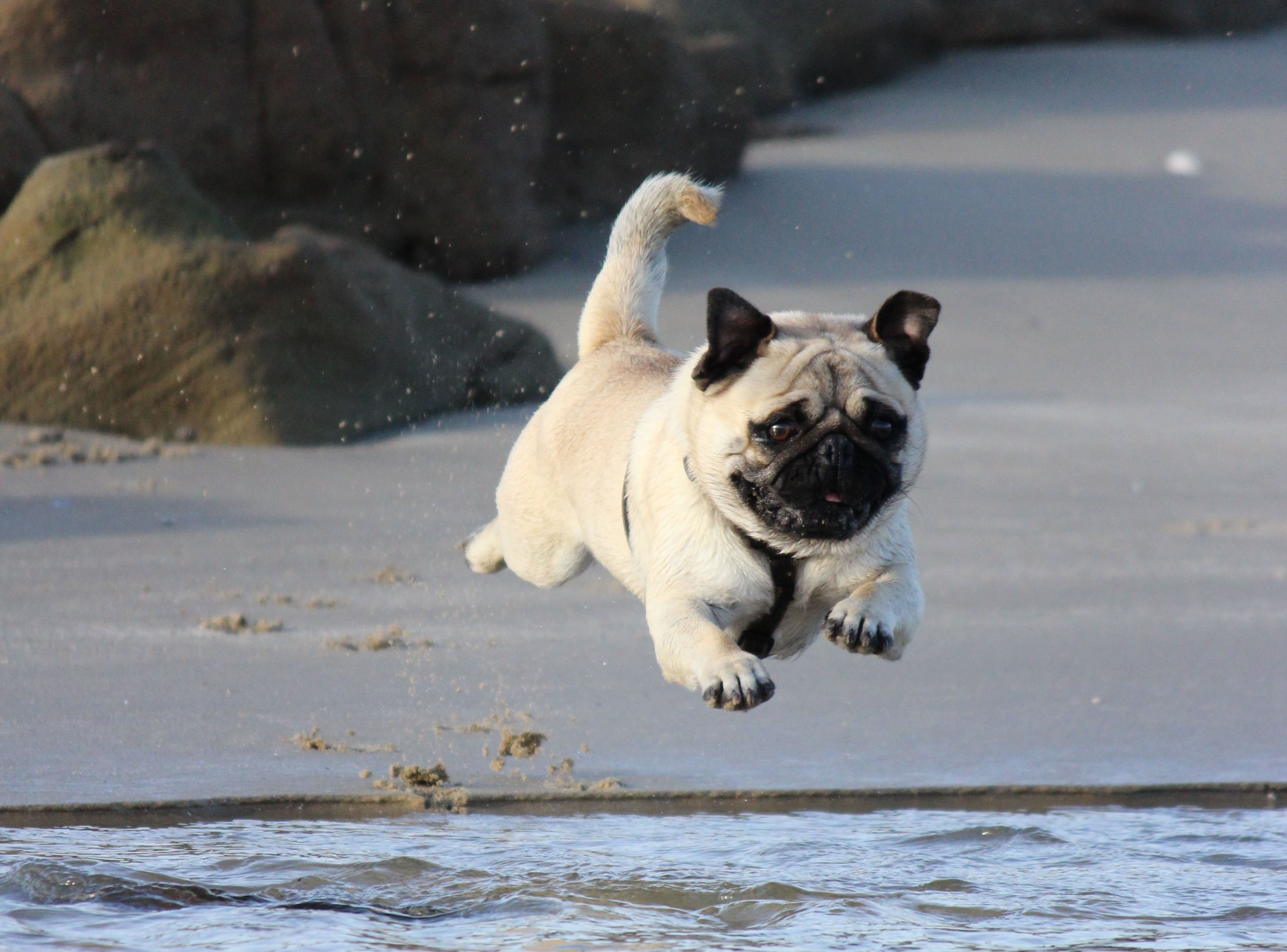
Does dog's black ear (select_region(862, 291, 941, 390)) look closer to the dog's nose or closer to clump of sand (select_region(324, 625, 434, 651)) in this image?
the dog's nose

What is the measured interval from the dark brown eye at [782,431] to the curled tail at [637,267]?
140cm

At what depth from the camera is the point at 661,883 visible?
500 cm

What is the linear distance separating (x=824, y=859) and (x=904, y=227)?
11530 millimetres

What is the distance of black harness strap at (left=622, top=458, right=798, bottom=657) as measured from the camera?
4230 millimetres

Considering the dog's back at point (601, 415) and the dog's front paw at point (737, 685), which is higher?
the dog's back at point (601, 415)

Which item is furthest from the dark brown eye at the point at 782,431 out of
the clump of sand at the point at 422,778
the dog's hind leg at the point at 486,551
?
the clump of sand at the point at 422,778

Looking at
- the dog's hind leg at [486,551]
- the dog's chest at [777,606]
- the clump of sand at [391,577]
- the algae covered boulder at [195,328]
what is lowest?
the dog's chest at [777,606]

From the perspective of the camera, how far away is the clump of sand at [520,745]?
604cm

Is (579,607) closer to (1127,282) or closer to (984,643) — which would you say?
(984,643)

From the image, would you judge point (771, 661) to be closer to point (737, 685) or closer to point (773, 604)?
point (773, 604)

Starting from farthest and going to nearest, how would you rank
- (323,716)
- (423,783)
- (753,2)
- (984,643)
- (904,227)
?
(753,2) < (904,227) < (984,643) < (323,716) < (423,783)

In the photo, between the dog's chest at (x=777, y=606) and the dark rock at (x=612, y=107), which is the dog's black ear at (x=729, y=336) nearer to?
the dog's chest at (x=777, y=606)

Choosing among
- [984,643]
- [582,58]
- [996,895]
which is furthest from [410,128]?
[996,895]

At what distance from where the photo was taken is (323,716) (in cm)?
634
